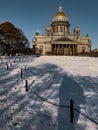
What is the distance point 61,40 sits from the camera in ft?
354

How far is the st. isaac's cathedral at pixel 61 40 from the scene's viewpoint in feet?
358

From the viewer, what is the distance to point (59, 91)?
17250mm

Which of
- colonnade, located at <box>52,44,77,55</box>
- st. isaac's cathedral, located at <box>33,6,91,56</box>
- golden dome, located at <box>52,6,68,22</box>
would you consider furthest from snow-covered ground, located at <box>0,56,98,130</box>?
golden dome, located at <box>52,6,68,22</box>

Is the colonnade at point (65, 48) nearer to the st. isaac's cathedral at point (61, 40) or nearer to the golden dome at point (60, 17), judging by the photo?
the st. isaac's cathedral at point (61, 40)

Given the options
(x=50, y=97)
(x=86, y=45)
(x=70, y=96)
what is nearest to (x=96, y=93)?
(x=70, y=96)

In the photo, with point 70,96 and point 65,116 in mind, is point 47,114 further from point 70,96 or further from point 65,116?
point 70,96

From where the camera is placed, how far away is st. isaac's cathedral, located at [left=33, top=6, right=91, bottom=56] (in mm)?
109000

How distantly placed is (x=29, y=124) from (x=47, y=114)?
160 centimetres

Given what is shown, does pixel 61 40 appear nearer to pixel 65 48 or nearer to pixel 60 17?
pixel 65 48

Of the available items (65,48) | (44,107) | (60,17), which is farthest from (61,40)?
(44,107)

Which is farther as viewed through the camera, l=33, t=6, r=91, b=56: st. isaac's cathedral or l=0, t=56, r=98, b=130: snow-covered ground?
l=33, t=6, r=91, b=56: st. isaac's cathedral

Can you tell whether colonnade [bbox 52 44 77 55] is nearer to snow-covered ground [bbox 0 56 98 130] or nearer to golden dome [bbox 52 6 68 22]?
golden dome [bbox 52 6 68 22]

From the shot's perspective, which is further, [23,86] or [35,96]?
[23,86]

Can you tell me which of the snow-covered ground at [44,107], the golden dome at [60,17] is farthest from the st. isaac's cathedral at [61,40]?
the snow-covered ground at [44,107]
